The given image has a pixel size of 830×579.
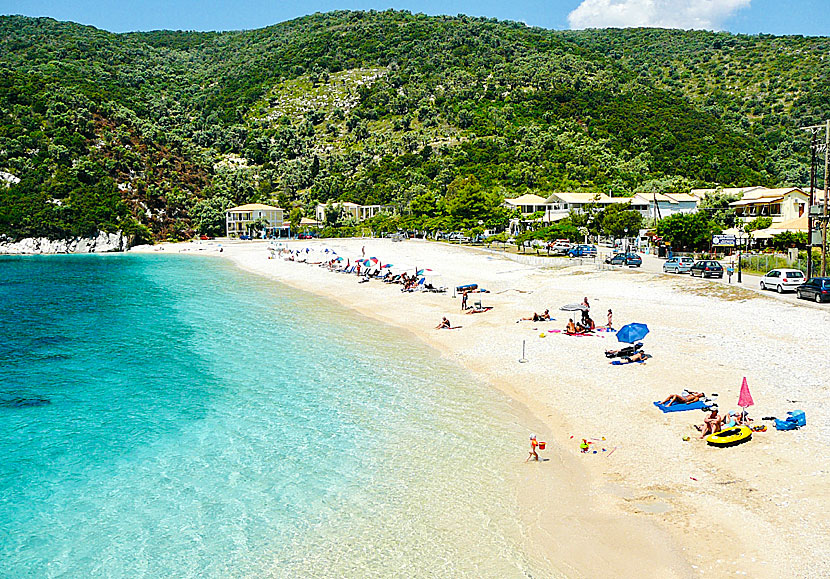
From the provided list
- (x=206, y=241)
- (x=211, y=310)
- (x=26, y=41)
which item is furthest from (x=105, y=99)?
(x=211, y=310)

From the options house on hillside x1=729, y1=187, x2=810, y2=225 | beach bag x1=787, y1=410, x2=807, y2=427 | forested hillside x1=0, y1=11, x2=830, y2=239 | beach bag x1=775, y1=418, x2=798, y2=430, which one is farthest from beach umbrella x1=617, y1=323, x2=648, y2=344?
forested hillside x1=0, y1=11, x2=830, y2=239

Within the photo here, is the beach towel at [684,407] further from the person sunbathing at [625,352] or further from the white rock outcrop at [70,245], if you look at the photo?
the white rock outcrop at [70,245]

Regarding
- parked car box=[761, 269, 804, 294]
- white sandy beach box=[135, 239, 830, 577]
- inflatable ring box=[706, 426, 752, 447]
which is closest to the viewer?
white sandy beach box=[135, 239, 830, 577]

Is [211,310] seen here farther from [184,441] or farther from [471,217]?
[471,217]

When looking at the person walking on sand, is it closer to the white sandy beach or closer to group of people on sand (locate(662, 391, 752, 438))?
the white sandy beach

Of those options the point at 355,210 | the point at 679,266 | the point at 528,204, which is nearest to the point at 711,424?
the point at 679,266

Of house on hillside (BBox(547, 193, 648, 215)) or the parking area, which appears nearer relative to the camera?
the parking area

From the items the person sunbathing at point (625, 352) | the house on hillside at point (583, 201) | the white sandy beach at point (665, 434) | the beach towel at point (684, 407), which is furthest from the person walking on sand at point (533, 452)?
the house on hillside at point (583, 201)

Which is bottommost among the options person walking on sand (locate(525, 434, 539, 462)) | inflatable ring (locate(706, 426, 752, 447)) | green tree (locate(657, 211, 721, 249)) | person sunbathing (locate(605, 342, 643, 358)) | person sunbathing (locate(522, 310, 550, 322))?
person walking on sand (locate(525, 434, 539, 462))
